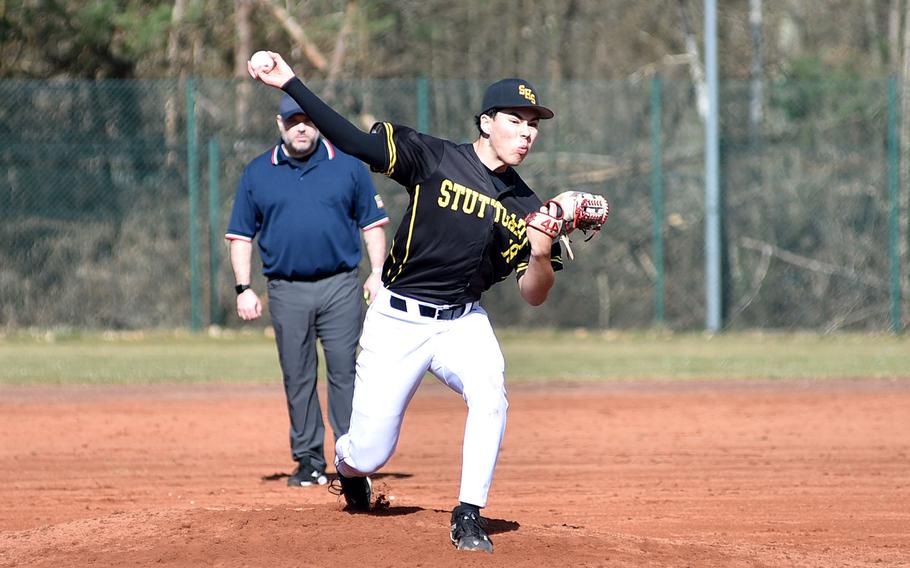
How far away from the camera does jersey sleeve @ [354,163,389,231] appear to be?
828 centimetres

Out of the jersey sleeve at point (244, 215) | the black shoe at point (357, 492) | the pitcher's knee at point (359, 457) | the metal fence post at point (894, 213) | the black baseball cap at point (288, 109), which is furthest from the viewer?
the metal fence post at point (894, 213)

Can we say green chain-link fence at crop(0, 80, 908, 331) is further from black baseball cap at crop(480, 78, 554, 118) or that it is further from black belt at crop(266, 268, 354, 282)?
black baseball cap at crop(480, 78, 554, 118)

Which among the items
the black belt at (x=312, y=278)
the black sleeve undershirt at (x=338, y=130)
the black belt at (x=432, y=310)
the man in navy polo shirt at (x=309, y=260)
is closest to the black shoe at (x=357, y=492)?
the black belt at (x=432, y=310)

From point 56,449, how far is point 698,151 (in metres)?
11.0

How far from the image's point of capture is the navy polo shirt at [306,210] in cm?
812

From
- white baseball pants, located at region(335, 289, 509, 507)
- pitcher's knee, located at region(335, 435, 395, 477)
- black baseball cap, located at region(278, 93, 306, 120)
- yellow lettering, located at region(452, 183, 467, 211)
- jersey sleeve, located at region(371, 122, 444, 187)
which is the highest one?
black baseball cap, located at region(278, 93, 306, 120)

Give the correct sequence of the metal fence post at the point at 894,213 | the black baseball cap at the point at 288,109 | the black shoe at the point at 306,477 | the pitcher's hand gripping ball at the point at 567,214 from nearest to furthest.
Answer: the pitcher's hand gripping ball at the point at 567,214 < the black baseball cap at the point at 288,109 < the black shoe at the point at 306,477 < the metal fence post at the point at 894,213

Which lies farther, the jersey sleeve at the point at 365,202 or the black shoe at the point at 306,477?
the jersey sleeve at the point at 365,202

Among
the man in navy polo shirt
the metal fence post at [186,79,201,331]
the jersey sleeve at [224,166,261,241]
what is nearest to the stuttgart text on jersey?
the man in navy polo shirt

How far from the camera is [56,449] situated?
9.62m

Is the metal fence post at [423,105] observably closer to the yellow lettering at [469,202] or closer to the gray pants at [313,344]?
the gray pants at [313,344]

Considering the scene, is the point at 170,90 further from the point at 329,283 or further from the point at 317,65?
the point at 329,283

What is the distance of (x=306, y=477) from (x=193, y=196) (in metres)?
10.5

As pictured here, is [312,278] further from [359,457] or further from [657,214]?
[657,214]
